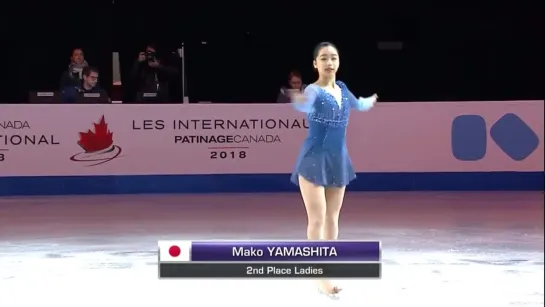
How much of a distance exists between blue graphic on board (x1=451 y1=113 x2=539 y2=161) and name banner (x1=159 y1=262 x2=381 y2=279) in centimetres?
801

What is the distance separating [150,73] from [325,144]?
296 inches

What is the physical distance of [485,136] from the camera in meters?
11.9

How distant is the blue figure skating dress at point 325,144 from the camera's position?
5.04 metres

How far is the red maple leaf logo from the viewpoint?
11.6 meters

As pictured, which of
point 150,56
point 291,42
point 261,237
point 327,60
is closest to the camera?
point 327,60

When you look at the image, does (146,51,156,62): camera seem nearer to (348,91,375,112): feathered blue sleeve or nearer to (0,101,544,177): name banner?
(0,101,544,177): name banner

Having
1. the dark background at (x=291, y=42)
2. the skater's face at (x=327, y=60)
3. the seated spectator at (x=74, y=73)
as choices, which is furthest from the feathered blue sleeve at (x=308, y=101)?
the dark background at (x=291, y=42)

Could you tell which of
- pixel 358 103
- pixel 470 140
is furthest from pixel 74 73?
pixel 358 103

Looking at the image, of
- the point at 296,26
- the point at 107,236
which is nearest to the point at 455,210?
the point at 107,236

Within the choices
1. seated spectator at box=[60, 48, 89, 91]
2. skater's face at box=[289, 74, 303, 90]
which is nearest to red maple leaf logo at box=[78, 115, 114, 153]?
seated spectator at box=[60, 48, 89, 91]

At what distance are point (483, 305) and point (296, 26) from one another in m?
10.9

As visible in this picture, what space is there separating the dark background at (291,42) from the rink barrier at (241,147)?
2871 mm

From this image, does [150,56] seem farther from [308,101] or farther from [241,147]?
[308,101]

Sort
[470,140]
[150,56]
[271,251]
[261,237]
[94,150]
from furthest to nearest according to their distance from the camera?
[150,56]
[470,140]
[94,150]
[261,237]
[271,251]
